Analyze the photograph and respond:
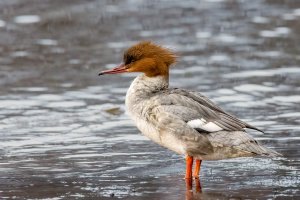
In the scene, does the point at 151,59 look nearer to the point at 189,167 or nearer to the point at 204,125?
the point at 204,125

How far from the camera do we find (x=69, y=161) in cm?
833

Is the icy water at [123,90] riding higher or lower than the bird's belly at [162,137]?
lower

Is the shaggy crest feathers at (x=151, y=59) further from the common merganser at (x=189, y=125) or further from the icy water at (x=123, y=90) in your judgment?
the icy water at (x=123, y=90)

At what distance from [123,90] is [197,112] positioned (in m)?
3.89

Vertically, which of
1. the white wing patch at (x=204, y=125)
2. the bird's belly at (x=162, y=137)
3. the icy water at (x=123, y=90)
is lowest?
the icy water at (x=123, y=90)

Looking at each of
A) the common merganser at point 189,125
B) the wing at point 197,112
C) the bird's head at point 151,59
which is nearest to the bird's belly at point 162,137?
the common merganser at point 189,125

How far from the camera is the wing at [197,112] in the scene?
24.7 ft

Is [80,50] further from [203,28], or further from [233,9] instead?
[233,9]

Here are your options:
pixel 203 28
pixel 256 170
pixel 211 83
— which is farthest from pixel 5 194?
pixel 203 28

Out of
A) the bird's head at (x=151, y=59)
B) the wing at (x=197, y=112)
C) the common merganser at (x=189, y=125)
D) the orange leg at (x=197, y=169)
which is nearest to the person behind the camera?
the common merganser at (x=189, y=125)

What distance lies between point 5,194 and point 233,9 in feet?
27.6

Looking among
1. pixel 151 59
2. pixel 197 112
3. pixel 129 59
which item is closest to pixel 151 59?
pixel 151 59

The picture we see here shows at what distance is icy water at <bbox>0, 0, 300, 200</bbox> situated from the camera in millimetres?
7516

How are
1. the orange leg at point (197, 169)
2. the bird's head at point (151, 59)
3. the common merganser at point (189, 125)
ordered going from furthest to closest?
the bird's head at point (151, 59), the orange leg at point (197, 169), the common merganser at point (189, 125)
